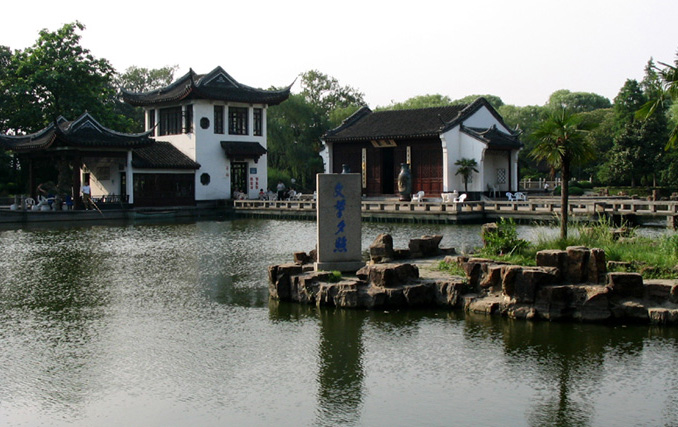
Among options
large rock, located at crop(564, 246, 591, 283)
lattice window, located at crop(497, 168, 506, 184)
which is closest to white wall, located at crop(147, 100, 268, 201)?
lattice window, located at crop(497, 168, 506, 184)

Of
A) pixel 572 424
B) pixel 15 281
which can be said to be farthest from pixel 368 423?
pixel 15 281

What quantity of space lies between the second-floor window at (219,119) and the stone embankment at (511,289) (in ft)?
97.3

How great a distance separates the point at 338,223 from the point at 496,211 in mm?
18145

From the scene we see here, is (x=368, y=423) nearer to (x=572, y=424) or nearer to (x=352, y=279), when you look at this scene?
(x=572, y=424)

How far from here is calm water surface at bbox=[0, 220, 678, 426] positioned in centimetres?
720

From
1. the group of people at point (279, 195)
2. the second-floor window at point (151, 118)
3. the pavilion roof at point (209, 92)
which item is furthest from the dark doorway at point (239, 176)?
the second-floor window at point (151, 118)

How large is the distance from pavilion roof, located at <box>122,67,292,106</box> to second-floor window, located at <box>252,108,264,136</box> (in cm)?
78

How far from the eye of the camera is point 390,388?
312 inches

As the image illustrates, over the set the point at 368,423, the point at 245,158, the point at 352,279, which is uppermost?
the point at 245,158

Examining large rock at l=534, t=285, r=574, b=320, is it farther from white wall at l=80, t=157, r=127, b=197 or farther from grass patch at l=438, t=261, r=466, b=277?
white wall at l=80, t=157, r=127, b=197

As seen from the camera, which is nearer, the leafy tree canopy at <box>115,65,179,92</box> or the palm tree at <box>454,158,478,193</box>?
the palm tree at <box>454,158,478,193</box>

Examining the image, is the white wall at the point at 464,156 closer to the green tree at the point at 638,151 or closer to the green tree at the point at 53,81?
the green tree at the point at 638,151

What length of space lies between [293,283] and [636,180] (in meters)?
39.4

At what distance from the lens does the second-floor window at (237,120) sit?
4197 cm
